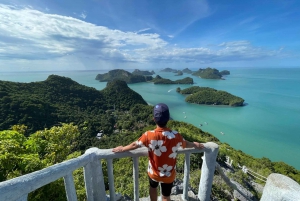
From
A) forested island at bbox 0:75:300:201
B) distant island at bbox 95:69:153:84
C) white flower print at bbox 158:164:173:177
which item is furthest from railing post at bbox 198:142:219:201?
distant island at bbox 95:69:153:84

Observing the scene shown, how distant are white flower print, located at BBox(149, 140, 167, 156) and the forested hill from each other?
2990 centimetres

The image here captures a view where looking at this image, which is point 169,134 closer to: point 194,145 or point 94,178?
point 194,145

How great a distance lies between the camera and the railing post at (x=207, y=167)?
1.95 metres

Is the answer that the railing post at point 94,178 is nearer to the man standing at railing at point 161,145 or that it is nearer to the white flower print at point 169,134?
the man standing at railing at point 161,145

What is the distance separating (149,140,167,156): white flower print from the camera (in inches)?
65.3

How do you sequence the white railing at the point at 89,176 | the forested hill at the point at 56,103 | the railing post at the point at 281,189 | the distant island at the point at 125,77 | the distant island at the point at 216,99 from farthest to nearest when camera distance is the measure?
the distant island at the point at 125,77
the distant island at the point at 216,99
the forested hill at the point at 56,103
the railing post at the point at 281,189
the white railing at the point at 89,176

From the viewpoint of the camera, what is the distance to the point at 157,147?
167 centimetres

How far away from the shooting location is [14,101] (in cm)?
3103

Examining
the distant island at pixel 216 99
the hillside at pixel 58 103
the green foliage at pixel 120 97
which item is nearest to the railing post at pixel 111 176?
the hillside at pixel 58 103

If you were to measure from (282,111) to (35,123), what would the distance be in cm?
6401

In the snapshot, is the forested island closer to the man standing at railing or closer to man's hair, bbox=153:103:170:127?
the man standing at railing

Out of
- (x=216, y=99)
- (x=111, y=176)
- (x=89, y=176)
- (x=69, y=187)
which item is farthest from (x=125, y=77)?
(x=69, y=187)

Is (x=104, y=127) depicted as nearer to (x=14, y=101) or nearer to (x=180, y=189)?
(x=14, y=101)

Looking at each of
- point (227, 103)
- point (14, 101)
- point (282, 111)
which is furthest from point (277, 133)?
point (14, 101)
